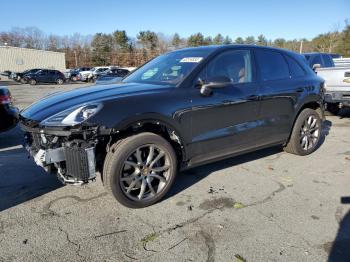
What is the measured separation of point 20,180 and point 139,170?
74.3 inches

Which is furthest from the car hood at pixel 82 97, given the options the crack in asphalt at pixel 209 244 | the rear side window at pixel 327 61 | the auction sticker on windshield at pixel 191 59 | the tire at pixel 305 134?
the rear side window at pixel 327 61

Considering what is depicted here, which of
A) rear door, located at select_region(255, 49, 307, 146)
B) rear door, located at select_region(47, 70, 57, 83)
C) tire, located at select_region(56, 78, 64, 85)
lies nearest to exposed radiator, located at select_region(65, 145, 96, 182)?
rear door, located at select_region(255, 49, 307, 146)

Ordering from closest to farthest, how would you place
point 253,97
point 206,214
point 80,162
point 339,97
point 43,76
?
point 80,162, point 206,214, point 253,97, point 339,97, point 43,76

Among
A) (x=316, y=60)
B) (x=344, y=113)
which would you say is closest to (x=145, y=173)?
(x=344, y=113)

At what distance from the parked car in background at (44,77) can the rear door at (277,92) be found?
2908 cm

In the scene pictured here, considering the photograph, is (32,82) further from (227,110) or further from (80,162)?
(80,162)

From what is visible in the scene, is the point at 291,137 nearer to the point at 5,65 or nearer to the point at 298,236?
the point at 298,236

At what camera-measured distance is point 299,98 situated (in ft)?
17.8

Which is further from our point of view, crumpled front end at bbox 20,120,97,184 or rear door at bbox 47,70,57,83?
rear door at bbox 47,70,57,83

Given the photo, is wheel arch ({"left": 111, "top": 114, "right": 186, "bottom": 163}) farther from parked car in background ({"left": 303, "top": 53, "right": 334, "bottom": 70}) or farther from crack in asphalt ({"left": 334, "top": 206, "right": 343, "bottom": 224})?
parked car in background ({"left": 303, "top": 53, "right": 334, "bottom": 70})

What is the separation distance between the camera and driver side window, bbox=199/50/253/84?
4242mm

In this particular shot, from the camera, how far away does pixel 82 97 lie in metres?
3.77

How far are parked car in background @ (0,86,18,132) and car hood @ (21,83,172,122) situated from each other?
2212mm

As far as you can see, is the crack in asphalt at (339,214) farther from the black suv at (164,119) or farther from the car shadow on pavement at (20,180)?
the car shadow on pavement at (20,180)
